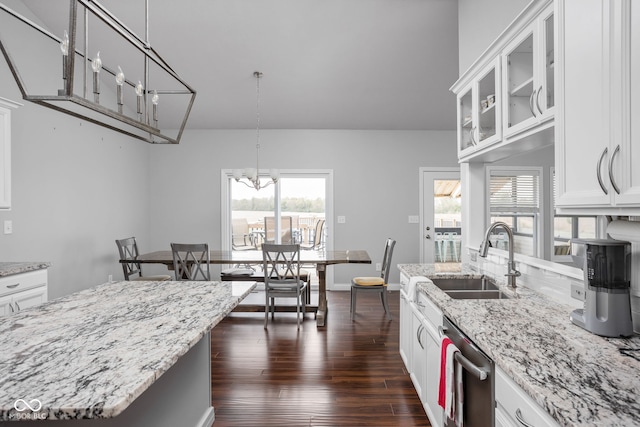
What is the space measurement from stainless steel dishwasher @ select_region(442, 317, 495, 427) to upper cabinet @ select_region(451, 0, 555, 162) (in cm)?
109

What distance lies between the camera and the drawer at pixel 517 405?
93 cm

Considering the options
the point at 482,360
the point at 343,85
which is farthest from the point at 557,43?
the point at 343,85

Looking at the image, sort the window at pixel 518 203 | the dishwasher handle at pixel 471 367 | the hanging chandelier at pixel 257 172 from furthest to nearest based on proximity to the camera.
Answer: the hanging chandelier at pixel 257 172
the window at pixel 518 203
the dishwasher handle at pixel 471 367

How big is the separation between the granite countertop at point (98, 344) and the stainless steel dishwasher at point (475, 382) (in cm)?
101

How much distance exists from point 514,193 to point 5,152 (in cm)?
517

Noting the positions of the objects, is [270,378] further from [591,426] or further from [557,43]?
[557,43]

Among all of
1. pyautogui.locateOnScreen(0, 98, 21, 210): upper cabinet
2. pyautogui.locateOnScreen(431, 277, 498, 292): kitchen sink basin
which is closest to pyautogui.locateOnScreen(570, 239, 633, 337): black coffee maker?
pyautogui.locateOnScreen(431, 277, 498, 292): kitchen sink basin

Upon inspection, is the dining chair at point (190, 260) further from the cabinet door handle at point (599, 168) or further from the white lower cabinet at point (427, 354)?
the cabinet door handle at point (599, 168)

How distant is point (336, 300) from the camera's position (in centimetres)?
520

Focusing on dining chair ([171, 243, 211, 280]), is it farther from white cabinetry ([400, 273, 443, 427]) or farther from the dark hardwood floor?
white cabinetry ([400, 273, 443, 427])

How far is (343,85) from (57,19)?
3.33m

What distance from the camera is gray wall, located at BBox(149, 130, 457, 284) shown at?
584 cm

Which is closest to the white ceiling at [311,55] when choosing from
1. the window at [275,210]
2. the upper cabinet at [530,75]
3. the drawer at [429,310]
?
the window at [275,210]

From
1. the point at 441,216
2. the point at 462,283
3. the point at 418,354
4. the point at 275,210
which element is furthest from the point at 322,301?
the point at 441,216
